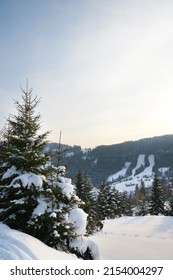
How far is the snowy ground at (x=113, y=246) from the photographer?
7949 mm

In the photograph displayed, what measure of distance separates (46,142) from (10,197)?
283 cm

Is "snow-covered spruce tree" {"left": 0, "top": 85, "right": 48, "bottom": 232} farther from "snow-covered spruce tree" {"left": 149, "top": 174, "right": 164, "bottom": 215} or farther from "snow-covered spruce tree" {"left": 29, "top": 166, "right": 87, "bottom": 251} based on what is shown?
"snow-covered spruce tree" {"left": 149, "top": 174, "right": 164, "bottom": 215}

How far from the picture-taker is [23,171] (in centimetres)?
1299

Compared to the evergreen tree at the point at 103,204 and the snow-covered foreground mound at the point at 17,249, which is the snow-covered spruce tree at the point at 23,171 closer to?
the snow-covered foreground mound at the point at 17,249

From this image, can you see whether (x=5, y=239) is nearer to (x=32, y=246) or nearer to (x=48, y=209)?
(x=32, y=246)

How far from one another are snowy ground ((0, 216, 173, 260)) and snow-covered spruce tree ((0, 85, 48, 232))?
39.4 inches

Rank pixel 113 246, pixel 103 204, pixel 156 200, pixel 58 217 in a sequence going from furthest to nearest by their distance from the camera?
1. pixel 156 200
2. pixel 103 204
3. pixel 113 246
4. pixel 58 217

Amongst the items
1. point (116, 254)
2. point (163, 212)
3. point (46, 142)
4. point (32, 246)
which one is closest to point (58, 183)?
point (46, 142)

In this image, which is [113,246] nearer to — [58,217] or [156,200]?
[58,217]

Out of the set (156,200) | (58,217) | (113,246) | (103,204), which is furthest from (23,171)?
(156,200)

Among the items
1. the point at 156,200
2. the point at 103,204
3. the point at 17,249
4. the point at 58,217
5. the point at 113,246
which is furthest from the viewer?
the point at 156,200

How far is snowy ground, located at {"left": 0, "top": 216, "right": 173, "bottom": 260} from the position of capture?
7.95 metres

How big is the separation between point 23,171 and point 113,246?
28.0 feet
